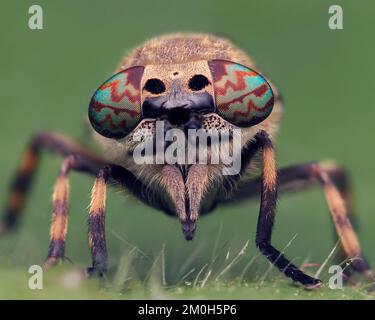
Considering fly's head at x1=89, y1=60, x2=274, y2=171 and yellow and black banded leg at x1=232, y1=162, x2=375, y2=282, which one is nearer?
fly's head at x1=89, y1=60, x2=274, y2=171

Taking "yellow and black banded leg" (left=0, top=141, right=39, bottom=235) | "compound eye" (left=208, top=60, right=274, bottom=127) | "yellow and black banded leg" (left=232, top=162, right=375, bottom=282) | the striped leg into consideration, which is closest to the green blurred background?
"yellow and black banded leg" (left=0, top=141, right=39, bottom=235)

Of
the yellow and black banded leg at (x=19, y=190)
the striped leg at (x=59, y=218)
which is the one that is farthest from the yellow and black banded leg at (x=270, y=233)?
the yellow and black banded leg at (x=19, y=190)

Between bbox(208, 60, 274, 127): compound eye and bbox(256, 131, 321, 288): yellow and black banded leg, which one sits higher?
bbox(208, 60, 274, 127): compound eye

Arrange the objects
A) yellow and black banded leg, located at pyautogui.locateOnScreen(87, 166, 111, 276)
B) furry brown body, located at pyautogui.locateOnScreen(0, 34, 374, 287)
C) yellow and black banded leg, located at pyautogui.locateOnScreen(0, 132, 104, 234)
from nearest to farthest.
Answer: yellow and black banded leg, located at pyautogui.locateOnScreen(87, 166, 111, 276) < furry brown body, located at pyautogui.locateOnScreen(0, 34, 374, 287) < yellow and black banded leg, located at pyautogui.locateOnScreen(0, 132, 104, 234)

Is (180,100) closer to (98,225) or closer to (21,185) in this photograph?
(98,225)

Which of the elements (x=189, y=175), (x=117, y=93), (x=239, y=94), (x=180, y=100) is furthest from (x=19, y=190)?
(x=239, y=94)

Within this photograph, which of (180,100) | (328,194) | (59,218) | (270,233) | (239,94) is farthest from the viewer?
(328,194)

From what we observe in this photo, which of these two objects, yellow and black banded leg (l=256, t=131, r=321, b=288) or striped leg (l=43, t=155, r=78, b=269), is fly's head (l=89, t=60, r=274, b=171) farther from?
striped leg (l=43, t=155, r=78, b=269)
